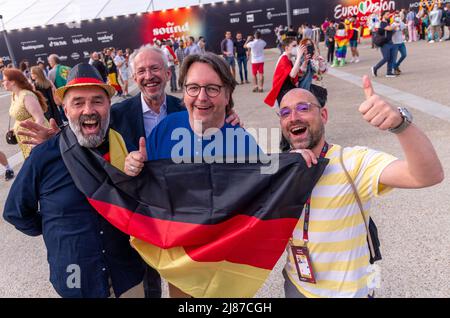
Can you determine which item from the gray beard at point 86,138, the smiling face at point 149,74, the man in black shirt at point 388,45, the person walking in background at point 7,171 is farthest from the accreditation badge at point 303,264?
the man in black shirt at point 388,45

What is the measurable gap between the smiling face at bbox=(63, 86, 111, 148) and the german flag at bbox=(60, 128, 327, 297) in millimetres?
63

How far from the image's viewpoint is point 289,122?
5.89ft

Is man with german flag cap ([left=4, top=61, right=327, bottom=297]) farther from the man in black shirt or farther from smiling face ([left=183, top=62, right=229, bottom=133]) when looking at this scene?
the man in black shirt

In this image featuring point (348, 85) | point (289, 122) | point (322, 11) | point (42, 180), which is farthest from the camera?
point (322, 11)

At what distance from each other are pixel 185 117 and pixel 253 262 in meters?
1.03

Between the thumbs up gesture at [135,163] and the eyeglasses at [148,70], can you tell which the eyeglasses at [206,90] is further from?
the eyeglasses at [148,70]

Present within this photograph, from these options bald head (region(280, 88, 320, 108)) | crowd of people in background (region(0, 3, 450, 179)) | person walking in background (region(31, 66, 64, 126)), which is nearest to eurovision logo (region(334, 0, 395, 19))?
crowd of people in background (region(0, 3, 450, 179))

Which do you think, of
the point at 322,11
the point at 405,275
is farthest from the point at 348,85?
the point at 322,11

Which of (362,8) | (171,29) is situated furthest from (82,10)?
(362,8)

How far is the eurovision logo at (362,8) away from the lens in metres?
24.6

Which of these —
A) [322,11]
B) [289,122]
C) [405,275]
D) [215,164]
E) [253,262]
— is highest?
[322,11]

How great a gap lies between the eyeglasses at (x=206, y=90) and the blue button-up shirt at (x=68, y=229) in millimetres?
833

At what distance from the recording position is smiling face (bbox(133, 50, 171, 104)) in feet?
9.64

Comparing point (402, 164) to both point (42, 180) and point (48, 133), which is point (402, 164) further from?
point (48, 133)
